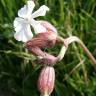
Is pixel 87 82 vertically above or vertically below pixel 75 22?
below

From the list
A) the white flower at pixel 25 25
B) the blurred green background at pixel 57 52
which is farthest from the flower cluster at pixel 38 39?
the blurred green background at pixel 57 52

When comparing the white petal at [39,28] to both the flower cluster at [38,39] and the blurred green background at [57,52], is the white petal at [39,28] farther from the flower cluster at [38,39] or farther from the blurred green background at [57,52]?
the blurred green background at [57,52]

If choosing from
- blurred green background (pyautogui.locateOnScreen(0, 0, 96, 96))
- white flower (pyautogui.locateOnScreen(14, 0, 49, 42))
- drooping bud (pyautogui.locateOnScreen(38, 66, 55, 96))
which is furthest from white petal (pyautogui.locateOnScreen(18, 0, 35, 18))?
blurred green background (pyautogui.locateOnScreen(0, 0, 96, 96))

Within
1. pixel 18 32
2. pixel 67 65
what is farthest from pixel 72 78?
pixel 18 32

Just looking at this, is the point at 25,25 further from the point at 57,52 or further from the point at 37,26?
the point at 57,52

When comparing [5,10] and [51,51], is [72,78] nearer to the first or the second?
[51,51]

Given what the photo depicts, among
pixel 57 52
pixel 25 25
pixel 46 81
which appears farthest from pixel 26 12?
pixel 57 52
